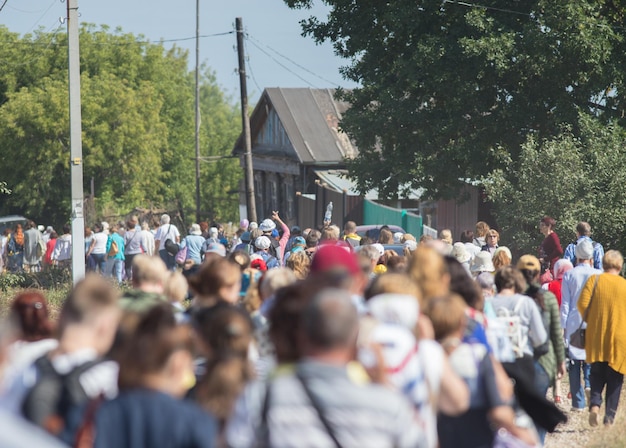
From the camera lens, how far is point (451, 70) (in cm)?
2138

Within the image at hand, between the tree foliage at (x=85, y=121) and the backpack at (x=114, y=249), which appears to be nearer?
the backpack at (x=114, y=249)

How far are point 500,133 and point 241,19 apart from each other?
9.58 m

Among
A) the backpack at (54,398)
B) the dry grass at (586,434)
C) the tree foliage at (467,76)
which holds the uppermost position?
the tree foliage at (467,76)

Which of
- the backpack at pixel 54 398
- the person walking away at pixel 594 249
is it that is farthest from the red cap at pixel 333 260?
the person walking away at pixel 594 249

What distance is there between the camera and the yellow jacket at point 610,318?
354 inches

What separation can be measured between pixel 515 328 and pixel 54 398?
3.67 meters

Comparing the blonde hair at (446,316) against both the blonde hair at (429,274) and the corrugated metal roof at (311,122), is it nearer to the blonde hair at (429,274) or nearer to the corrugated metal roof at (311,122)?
the blonde hair at (429,274)

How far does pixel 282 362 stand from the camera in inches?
156

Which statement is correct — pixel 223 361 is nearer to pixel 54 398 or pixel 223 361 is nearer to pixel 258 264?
pixel 54 398

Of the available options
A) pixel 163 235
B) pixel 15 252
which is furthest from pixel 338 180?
pixel 163 235

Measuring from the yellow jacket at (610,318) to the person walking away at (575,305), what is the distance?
0.47 metres

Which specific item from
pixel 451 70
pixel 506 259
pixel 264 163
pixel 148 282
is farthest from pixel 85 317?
pixel 264 163

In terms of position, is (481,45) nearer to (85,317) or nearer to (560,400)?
(560,400)

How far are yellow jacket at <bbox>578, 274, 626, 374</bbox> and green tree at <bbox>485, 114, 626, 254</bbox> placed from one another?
359 inches
